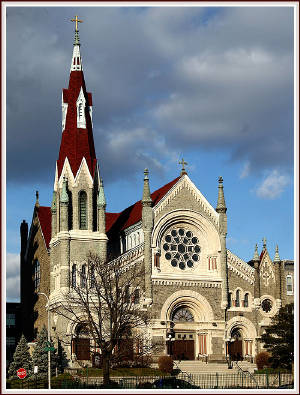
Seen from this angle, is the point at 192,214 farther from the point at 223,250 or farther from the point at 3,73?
the point at 3,73

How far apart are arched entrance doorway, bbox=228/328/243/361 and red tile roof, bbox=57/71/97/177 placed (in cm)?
1848

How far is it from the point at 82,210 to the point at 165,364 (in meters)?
15.2

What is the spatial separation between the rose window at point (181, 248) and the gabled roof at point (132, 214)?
337cm

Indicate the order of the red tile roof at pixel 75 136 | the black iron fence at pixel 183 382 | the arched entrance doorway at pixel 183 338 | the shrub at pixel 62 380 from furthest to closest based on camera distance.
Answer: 1. the red tile roof at pixel 75 136
2. the arched entrance doorway at pixel 183 338
3. the shrub at pixel 62 380
4. the black iron fence at pixel 183 382

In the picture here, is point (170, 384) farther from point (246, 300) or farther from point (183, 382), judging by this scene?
point (246, 300)

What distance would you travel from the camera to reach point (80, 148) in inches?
2719

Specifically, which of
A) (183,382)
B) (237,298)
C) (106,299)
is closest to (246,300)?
(237,298)

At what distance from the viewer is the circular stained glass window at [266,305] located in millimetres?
70250

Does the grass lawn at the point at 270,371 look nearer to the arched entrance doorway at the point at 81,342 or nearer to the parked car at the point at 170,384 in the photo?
the parked car at the point at 170,384

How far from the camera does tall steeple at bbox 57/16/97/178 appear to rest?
225 feet

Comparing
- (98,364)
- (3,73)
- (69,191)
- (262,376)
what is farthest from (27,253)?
(3,73)

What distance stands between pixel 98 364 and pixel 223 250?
1503 centimetres

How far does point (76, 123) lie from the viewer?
70125 mm

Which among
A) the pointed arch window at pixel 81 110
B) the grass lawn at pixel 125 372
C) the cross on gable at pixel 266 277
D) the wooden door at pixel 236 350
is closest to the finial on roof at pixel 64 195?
the pointed arch window at pixel 81 110
